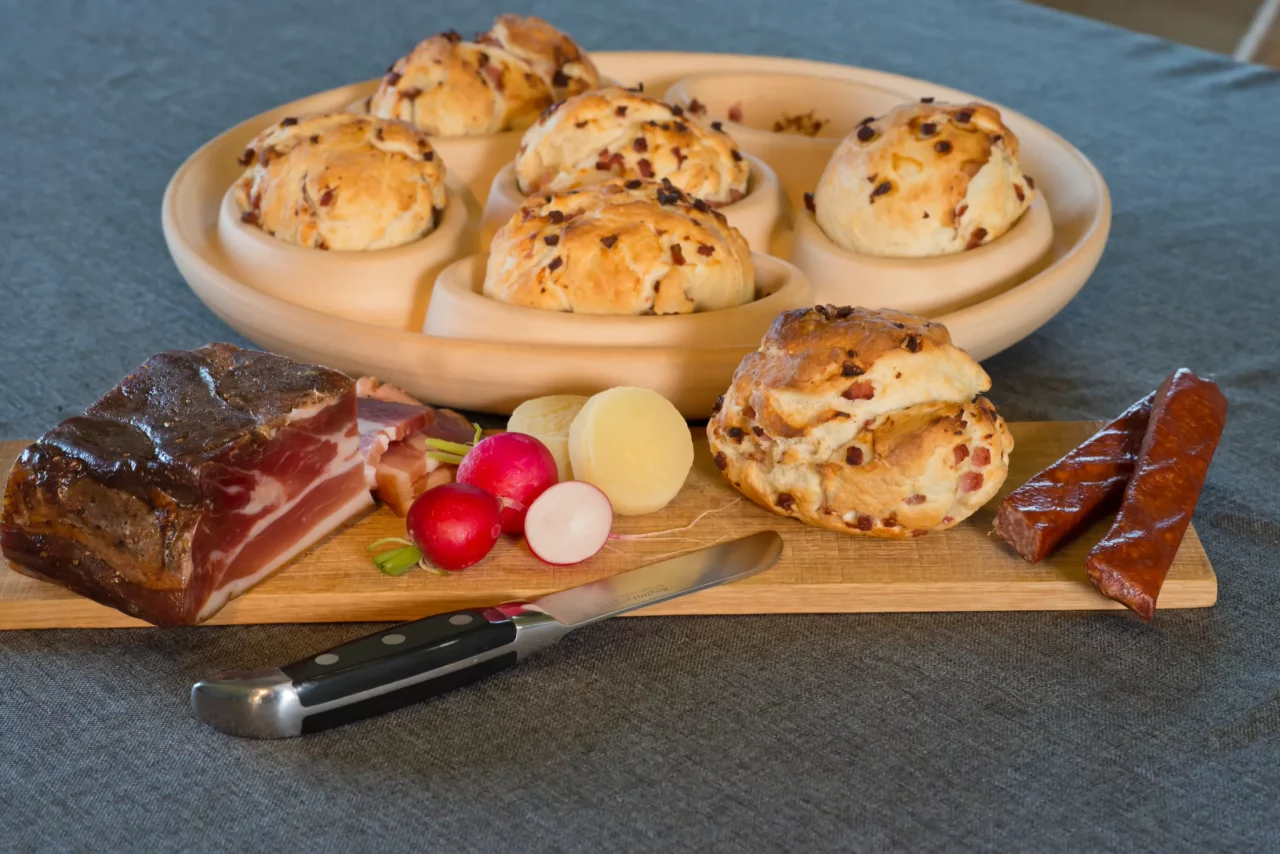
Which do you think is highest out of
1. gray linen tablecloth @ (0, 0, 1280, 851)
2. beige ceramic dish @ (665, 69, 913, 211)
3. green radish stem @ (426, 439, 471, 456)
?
beige ceramic dish @ (665, 69, 913, 211)

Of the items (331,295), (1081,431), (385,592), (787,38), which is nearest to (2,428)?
(331,295)

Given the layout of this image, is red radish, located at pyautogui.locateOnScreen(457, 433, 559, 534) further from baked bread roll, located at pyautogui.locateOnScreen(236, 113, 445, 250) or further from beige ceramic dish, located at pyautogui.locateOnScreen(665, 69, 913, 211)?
beige ceramic dish, located at pyautogui.locateOnScreen(665, 69, 913, 211)

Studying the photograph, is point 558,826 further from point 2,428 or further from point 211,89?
point 211,89

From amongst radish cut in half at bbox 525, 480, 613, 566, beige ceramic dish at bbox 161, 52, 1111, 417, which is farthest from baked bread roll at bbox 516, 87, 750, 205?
radish cut in half at bbox 525, 480, 613, 566

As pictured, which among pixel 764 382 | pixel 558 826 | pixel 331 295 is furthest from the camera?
pixel 331 295

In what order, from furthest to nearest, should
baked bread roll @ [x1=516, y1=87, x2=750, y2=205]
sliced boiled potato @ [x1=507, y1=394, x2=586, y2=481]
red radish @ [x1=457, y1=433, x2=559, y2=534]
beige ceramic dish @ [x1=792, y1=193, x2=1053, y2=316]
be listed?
baked bread roll @ [x1=516, y1=87, x2=750, y2=205]
beige ceramic dish @ [x1=792, y1=193, x2=1053, y2=316]
sliced boiled potato @ [x1=507, y1=394, x2=586, y2=481]
red radish @ [x1=457, y1=433, x2=559, y2=534]

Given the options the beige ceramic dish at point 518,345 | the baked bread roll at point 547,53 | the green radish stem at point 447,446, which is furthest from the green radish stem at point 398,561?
the baked bread roll at point 547,53

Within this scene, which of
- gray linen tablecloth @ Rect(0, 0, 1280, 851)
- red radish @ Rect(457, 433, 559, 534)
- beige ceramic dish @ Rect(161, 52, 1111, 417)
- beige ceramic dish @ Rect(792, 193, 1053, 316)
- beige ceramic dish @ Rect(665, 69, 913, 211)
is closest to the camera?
gray linen tablecloth @ Rect(0, 0, 1280, 851)

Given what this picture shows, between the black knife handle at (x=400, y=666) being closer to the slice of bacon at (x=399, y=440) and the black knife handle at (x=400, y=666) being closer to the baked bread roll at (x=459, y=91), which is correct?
the slice of bacon at (x=399, y=440)
